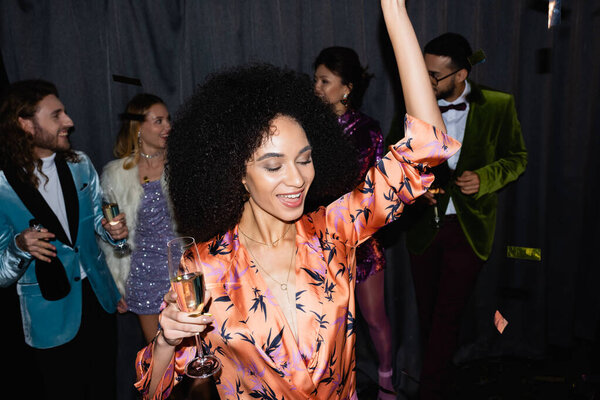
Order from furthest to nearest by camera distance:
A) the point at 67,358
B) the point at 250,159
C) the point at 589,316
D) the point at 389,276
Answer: the point at 589,316 → the point at 389,276 → the point at 67,358 → the point at 250,159

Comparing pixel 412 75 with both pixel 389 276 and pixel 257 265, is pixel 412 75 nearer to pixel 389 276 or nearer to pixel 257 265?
pixel 257 265

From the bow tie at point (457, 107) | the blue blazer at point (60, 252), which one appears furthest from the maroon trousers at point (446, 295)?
the blue blazer at point (60, 252)

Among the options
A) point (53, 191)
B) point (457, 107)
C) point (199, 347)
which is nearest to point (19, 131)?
point (53, 191)

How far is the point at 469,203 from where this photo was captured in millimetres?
2652

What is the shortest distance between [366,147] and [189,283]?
1.75 metres

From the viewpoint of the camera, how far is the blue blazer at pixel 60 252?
2246 mm

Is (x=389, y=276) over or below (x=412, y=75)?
below

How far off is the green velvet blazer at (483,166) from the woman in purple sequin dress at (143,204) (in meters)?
1.69

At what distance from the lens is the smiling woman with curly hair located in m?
1.32

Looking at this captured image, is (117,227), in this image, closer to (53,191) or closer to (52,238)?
(52,238)

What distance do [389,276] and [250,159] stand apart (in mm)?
2225

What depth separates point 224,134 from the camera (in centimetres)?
146

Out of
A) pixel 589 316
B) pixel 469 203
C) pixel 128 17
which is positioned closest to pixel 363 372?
pixel 469 203

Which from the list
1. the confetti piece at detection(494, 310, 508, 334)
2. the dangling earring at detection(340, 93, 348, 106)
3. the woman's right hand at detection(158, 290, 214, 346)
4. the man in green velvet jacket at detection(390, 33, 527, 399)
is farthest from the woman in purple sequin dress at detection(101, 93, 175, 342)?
the confetti piece at detection(494, 310, 508, 334)
